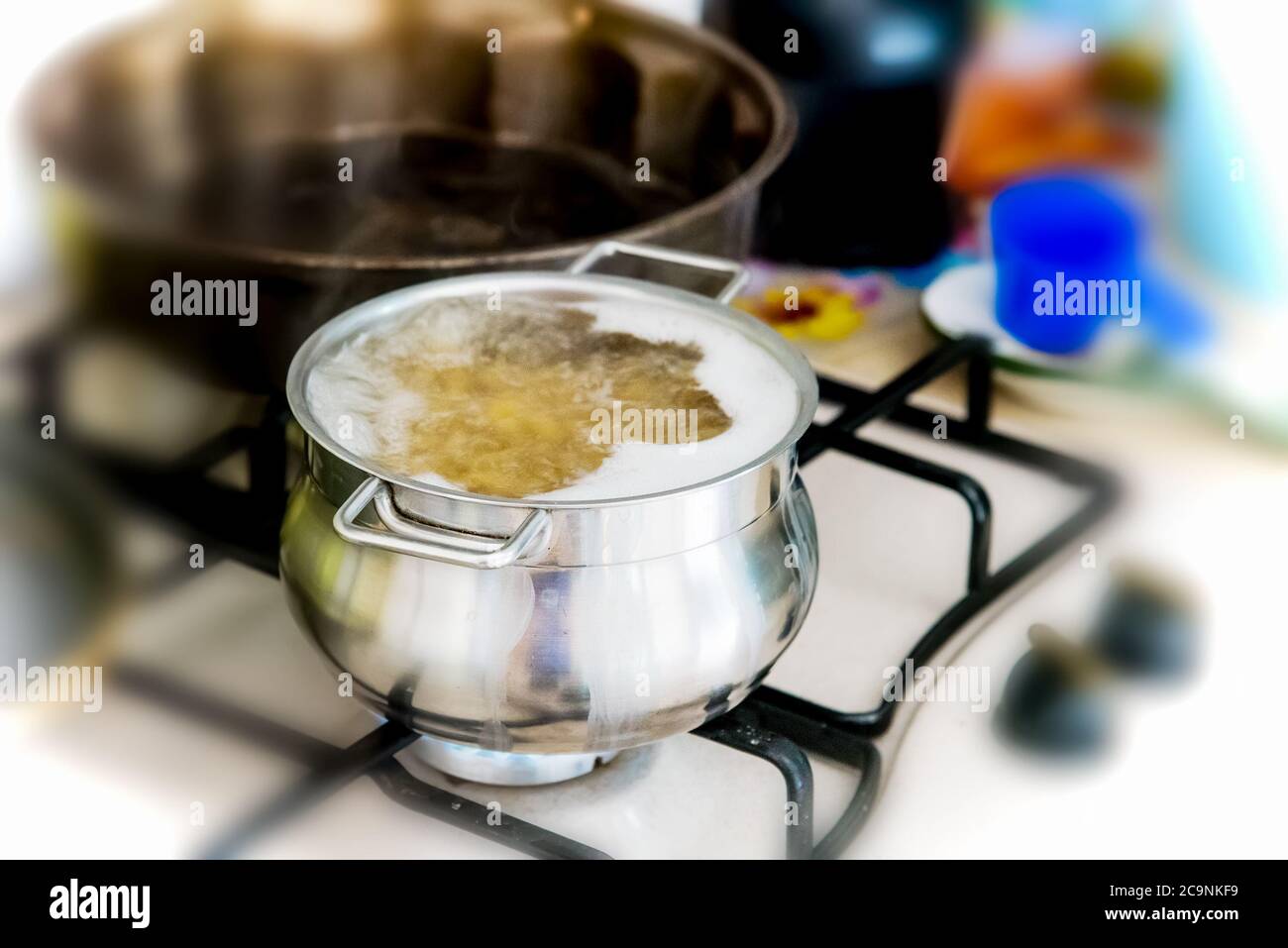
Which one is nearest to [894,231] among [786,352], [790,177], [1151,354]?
[790,177]

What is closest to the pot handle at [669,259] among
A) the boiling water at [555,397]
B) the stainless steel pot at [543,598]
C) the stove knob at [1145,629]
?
the boiling water at [555,397]

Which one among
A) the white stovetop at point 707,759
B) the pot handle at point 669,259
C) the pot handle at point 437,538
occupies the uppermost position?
the pot handle at point 669,259

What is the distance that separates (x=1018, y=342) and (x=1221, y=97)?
29cm

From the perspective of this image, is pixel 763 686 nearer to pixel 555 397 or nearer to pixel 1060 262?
pixel 555 397

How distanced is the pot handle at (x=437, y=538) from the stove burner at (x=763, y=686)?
0.41 ft

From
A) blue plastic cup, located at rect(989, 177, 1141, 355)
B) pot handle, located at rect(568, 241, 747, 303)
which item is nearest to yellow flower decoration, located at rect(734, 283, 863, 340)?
blue plastic cup, located at rect(989, 177, 1141, 355)

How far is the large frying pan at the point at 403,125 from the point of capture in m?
0.91

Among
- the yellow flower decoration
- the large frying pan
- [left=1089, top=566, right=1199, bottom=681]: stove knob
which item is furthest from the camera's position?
the yellow flower decoration

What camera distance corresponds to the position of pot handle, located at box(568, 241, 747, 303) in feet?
2.39

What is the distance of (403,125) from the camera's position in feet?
3.51

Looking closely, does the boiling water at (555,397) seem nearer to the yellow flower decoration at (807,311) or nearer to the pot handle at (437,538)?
the pot handle at (437,538)

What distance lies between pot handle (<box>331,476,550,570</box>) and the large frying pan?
9.8 inches

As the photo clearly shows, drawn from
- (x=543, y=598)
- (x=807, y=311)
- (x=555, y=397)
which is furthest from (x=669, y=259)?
(x=807, y=311)

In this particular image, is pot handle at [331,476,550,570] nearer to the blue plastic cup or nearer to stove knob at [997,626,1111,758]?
stove knob at [997,626,1111,758]
